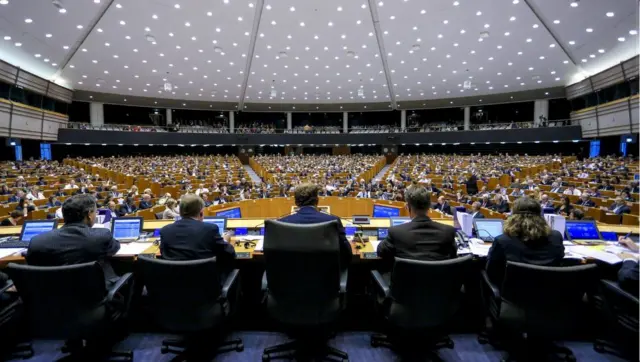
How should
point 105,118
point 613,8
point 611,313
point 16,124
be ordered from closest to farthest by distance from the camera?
point 611,313 < point 613,8 < point 16,124 < point 105,118

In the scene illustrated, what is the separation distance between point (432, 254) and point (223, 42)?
15.9 meters

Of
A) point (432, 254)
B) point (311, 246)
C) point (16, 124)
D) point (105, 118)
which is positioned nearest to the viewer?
point (311, 246)

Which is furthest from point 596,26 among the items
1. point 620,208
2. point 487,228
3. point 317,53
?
point 487,228

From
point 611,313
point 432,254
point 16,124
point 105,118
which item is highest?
point 105,118

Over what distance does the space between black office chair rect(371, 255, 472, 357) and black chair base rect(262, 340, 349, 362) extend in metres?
0.61

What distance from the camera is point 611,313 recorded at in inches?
95.4

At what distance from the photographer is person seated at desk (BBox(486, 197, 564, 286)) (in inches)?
87.5

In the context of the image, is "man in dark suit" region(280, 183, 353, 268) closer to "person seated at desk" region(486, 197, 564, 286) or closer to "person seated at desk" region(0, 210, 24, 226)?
"person seated at desk" region(486, 197, 564, 286)

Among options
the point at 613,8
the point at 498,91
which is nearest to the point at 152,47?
the point at 613,8

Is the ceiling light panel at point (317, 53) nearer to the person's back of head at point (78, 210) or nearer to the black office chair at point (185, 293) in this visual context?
the person's back of head at point (78, 210)

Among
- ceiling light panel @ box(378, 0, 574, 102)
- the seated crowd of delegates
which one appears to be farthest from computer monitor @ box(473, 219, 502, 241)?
ceiling light panel @ box(378, 0, 574, 102)

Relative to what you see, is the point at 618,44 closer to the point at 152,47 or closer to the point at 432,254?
the point at 432,254

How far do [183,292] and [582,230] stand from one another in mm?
4015

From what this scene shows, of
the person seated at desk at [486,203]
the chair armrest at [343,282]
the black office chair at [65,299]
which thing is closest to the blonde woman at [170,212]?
the black office chair at [65,299]
